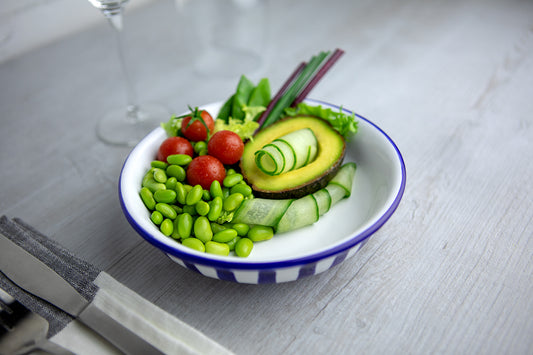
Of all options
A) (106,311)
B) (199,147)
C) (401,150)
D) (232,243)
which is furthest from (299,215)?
(401,150)

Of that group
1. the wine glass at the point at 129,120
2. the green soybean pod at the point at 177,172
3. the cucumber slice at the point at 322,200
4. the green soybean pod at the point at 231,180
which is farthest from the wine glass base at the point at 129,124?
the cucumber slice at the point at 322,200

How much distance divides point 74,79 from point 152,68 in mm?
393

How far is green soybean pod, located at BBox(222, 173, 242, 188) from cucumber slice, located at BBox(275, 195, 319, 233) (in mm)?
181

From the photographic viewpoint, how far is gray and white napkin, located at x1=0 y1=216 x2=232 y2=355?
3.34 feet

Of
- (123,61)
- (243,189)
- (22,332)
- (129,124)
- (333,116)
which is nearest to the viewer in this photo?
(22,332)

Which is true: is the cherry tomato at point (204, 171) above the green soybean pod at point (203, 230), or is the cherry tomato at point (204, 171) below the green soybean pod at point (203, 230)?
above

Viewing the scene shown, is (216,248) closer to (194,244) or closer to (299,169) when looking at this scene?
(194,244)

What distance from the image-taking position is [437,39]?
255cm

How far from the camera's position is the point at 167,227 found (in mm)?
1207

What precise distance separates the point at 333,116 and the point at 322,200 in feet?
1.19

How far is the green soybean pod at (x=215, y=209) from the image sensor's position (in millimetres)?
1244

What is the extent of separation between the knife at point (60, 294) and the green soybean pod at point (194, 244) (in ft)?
0.81

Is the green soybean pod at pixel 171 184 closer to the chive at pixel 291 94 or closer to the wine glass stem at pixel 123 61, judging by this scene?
the chive at pixel 291 94

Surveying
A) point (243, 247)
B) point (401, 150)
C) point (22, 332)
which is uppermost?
point (22, 332)
